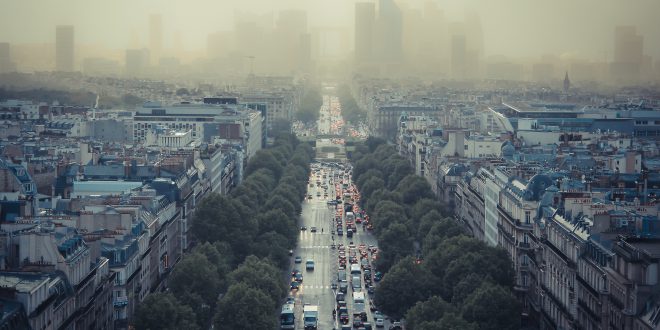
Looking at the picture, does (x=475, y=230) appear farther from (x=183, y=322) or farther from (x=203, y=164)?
(x=183, y=322)

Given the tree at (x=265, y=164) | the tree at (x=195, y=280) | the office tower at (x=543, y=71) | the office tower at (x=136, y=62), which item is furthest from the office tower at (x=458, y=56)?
the tree at (x=195, y=280)

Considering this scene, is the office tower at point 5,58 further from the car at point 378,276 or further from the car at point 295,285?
the car at point 378,276

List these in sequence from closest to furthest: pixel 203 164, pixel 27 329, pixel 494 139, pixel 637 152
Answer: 1. pixel 27 329
2. pixel 637 152
3. pixel 203 164
4. pixel 494 139

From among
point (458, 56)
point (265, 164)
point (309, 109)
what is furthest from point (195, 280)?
point (458, 56)

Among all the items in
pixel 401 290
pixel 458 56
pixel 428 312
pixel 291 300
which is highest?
pixel 458 56

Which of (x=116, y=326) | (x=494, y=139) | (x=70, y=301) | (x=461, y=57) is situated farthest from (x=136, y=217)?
(x=461, y=57)

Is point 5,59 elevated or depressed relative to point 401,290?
elevated

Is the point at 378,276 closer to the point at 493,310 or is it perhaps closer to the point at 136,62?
the point at 493,310
